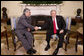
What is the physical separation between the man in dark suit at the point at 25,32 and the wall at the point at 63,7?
177 cm

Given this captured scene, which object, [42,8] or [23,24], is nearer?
[23,24]

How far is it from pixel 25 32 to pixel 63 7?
2.19 m

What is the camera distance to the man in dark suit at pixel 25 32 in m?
3.36

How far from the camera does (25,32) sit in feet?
11.3

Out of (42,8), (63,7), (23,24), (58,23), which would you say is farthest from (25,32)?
(63,7)

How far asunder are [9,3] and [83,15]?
8.80ft

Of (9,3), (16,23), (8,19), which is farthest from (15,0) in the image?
(16,23)

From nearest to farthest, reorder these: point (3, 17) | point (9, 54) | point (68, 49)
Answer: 1. point (9, 54)
2. point (68, 49)
3. point (3, 17)

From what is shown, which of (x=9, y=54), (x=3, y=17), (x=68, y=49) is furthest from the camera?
(x=3, y=17)

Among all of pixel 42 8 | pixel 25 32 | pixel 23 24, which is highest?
pixel 42 8

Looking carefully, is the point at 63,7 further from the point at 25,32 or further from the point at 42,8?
the point at 25,32

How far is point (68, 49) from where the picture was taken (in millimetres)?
3648

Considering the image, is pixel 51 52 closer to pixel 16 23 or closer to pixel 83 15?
pixel 16 23

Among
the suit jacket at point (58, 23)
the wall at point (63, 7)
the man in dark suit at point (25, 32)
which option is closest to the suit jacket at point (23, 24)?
the man in dark suit at point (25, 32)
